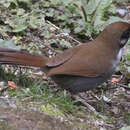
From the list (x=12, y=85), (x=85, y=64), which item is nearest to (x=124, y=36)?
(x=85, y=64)

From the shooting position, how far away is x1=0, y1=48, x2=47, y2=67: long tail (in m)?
3.80

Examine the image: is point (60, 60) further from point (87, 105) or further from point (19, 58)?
point (87, 105)

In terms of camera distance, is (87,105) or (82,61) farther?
(87,105)

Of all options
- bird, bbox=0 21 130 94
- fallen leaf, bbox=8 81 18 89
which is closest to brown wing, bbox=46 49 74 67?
bird, bbox=0 21 130 94

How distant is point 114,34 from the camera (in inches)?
156

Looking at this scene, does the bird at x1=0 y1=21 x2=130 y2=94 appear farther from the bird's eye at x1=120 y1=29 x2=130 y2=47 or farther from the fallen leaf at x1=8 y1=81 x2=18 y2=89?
the fallen leaf at x1=8 y1=81 x2=18 y2=89

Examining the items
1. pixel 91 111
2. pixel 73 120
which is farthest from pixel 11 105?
pixel 91 111

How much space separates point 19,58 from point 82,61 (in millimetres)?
668

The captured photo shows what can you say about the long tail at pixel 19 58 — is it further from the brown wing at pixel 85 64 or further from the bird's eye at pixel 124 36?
the bird's eye at pixel 124 36

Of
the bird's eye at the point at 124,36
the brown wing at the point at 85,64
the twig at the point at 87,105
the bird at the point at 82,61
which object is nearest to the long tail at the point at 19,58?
the bird at the point at 82,61

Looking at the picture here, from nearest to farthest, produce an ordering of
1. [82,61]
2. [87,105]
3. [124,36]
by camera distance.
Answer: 1. [82,61]
2. [124,36]
3. [87,105]

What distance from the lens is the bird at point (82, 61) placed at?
3.79 meters

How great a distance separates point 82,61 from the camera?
3.82 m

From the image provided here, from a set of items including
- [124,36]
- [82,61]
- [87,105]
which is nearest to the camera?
[82,61]
